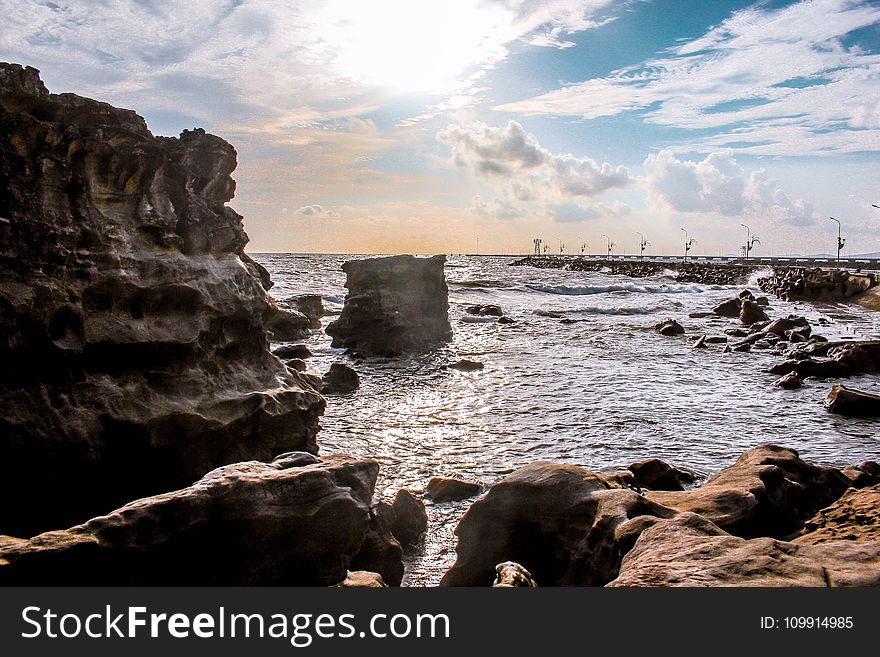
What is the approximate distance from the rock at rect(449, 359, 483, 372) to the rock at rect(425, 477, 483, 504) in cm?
1210

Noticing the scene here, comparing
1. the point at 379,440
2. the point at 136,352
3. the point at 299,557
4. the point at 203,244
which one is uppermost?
the point at 203,244

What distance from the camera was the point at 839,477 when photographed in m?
8.80

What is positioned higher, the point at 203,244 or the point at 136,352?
the point at 203,244

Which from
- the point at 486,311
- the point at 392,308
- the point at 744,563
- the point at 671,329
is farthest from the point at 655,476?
the point at 486,311

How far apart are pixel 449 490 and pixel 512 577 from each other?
14.6 feet

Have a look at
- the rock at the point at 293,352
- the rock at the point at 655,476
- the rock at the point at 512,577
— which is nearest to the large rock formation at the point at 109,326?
the rock at the point at 512,577

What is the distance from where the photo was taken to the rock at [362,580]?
601 cm

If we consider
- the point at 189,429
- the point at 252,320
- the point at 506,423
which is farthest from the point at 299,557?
the point at 506,423

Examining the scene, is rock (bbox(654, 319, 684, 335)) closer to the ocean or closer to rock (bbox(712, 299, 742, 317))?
the ocean

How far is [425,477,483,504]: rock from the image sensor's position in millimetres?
10023

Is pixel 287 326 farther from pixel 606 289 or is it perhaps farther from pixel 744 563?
pixel 606 289

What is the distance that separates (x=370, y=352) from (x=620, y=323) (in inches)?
766

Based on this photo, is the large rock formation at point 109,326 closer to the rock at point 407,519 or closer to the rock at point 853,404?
the rock at point 407,519
